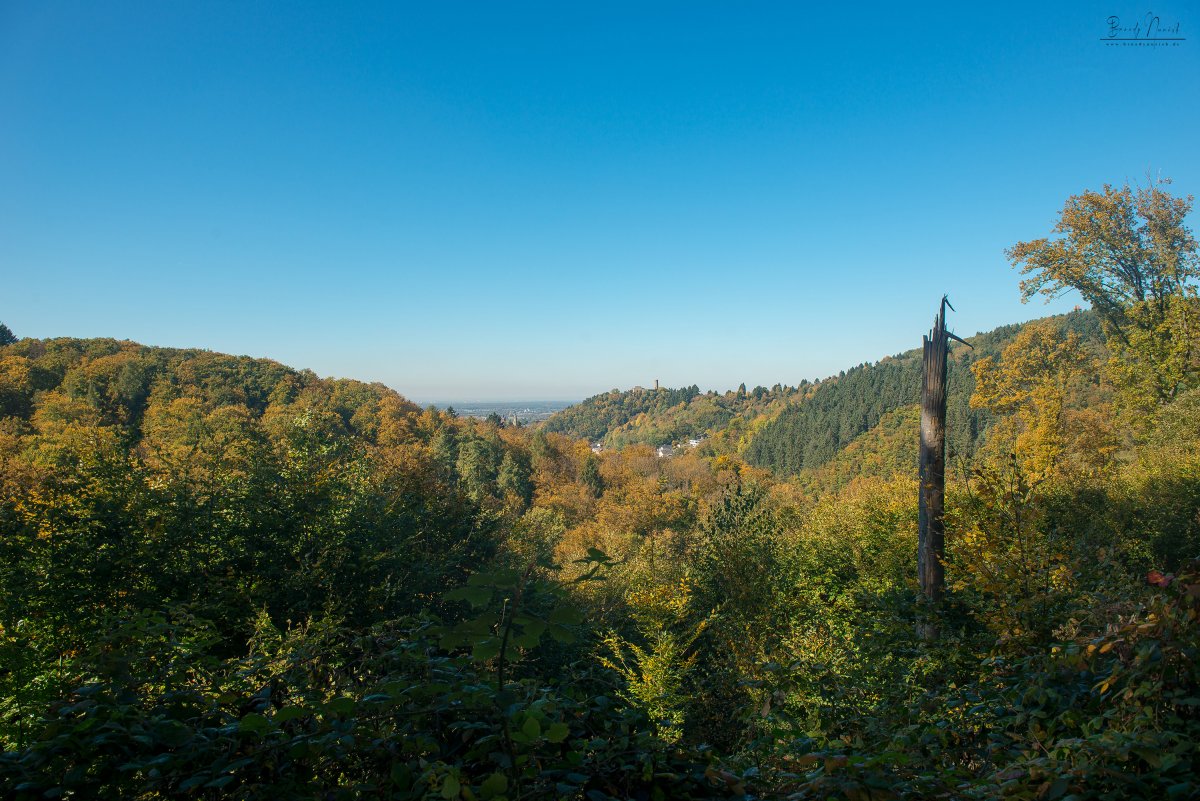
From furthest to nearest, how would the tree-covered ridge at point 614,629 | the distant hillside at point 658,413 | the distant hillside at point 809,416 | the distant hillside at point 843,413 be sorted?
the distant hillside at point 658,413, the distant hillside at point 843,413, the distant hillside at point 809,416, the tree-covered ridge at point 614,629

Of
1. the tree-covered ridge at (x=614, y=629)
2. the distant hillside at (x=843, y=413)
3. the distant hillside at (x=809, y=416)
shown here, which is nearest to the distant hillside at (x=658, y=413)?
the distant hillside at (x=809, y=416)

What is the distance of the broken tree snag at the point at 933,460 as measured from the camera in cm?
668

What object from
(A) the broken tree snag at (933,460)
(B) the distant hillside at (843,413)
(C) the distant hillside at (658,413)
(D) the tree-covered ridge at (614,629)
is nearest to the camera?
(D) the tree-covered ridge at (614,629)

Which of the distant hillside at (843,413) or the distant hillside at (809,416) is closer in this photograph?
the distant hillside at (809,416)

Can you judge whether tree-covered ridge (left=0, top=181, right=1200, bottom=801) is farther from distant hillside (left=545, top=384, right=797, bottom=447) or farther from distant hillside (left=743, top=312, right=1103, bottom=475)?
distant hillside (left=545, top=384, right=797, bottom=447)

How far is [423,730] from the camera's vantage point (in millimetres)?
1911

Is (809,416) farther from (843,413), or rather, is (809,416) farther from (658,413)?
(658,413)

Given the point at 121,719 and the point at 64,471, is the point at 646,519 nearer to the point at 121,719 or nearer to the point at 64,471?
the point at 64,471

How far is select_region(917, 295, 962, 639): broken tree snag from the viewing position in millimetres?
6676

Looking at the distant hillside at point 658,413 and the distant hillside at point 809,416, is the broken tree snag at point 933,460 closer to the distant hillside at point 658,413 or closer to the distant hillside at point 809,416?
the distant hillside at point 809,416

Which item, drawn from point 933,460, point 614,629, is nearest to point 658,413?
point 614,629

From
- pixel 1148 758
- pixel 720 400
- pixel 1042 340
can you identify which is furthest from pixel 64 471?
pixel 720 400

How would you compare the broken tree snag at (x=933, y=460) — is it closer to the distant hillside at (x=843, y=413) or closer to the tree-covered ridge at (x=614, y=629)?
the tree-covered ridge at (x=614, y=629)

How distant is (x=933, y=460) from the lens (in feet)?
22.4
